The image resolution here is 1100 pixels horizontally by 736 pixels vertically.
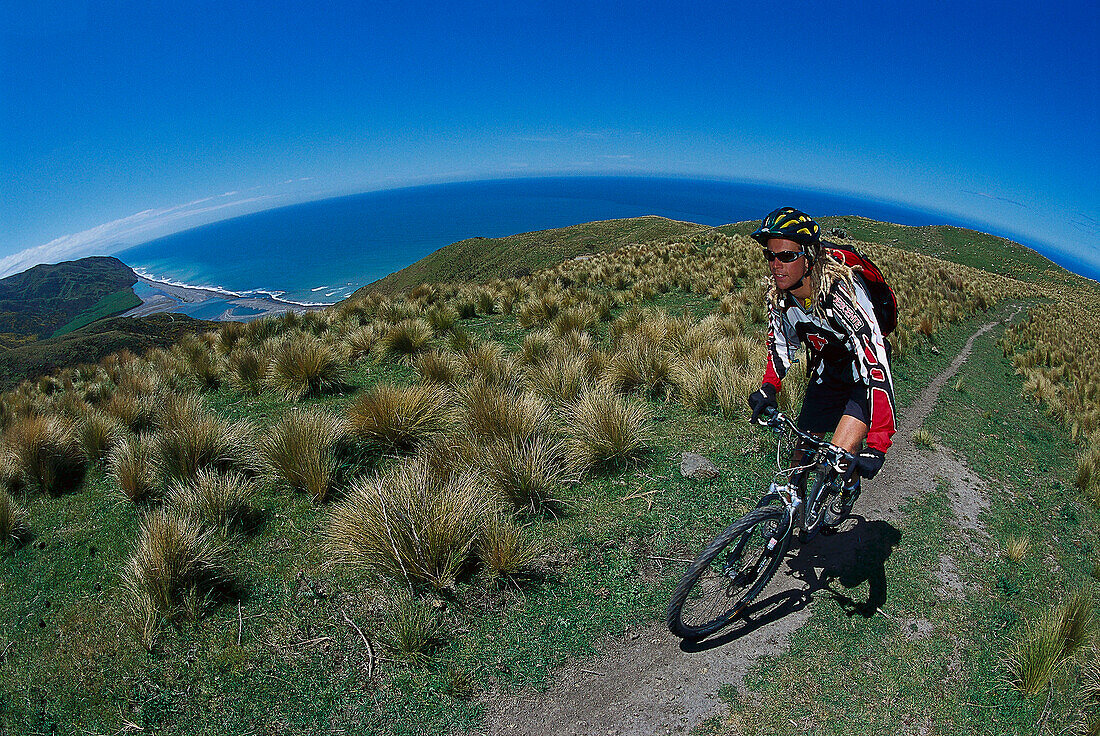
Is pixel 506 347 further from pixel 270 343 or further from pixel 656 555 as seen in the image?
pixel 656 555

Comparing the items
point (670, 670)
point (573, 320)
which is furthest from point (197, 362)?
point (670, 670)

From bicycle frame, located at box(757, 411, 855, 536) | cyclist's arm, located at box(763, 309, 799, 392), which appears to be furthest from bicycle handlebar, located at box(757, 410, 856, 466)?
cyclist's arm, located at box(763, 309, 799, 392)

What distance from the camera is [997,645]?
3.25 metres

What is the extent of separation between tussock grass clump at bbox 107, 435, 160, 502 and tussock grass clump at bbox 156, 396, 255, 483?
0.27ft

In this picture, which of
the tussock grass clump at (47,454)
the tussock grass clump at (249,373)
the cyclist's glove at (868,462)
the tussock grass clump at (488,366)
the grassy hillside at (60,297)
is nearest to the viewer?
the cyclist's glove at (868,462)

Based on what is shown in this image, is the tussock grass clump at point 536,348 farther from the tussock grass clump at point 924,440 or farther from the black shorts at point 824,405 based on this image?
the tussock grass clump at point 924,440

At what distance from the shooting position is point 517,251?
66250mm

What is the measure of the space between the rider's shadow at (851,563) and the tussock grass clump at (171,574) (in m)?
4.70

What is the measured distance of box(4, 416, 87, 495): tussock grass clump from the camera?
15.6ft

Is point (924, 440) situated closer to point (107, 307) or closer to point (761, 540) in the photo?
point (761, 540)

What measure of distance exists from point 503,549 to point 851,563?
315 centimetres

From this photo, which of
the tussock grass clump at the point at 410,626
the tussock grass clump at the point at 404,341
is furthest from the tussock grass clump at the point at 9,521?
the tussock grass clump at the point at 404,341

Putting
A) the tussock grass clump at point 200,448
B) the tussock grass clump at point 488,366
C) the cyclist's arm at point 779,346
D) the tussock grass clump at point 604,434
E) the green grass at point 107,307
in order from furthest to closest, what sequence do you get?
1. the green grass at point 107,307
2. the tussock grass clump at point 488,366
3. the tussock grass clump at point 604,434
4. the tussock grass clump at point 200,448
5. the cyclist's arm at point 779,346

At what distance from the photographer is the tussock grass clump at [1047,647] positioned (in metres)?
2.84
